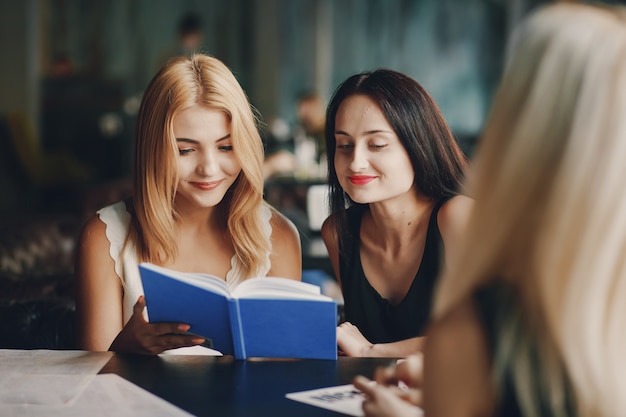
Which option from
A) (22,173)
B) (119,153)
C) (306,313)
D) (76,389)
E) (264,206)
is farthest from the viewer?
(119,153)

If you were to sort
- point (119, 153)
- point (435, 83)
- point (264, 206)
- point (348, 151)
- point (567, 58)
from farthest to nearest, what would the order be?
point (435, 83) → point (119, 153) → point (264, 206) → point (348, 151) → point (567, 58)

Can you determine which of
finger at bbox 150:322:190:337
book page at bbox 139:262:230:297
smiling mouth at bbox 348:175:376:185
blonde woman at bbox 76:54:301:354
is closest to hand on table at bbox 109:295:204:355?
finger at bbox 150:322:190:337

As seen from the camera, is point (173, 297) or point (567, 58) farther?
point (173, 297)

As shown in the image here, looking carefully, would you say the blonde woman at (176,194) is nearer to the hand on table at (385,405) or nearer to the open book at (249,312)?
the open book at (249,312)

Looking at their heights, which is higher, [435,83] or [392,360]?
[435,83]

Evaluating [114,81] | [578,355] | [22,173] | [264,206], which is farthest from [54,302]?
[114,81]

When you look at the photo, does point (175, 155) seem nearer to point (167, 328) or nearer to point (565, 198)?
point (167, 328)

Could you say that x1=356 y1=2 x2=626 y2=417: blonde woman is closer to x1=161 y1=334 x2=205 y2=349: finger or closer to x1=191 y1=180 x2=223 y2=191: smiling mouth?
x1=161 y1=334 x2=205 y2=349: finger

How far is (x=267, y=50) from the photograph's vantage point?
37.3 feet

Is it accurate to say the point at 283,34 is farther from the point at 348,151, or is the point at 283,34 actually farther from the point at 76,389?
the point at 76,389

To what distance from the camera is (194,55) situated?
7.43 ft

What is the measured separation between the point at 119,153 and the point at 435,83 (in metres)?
4.19

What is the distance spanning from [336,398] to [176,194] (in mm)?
951

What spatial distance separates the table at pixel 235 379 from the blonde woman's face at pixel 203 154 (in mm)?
511
